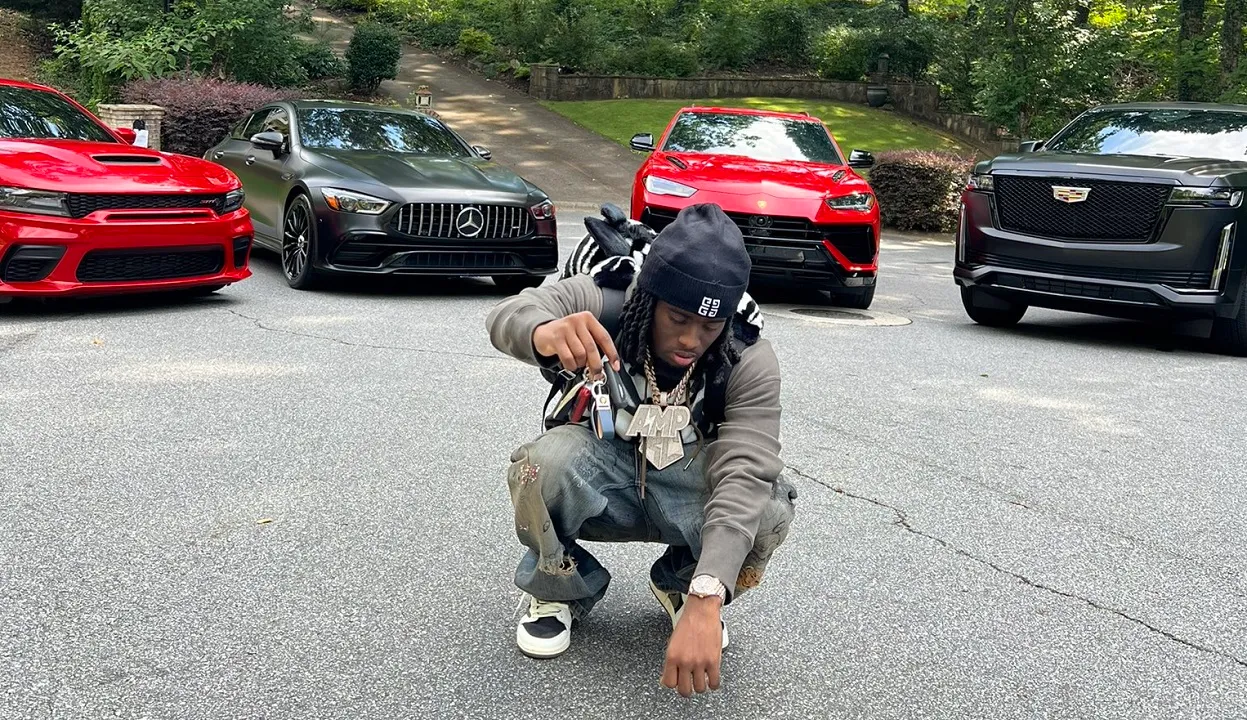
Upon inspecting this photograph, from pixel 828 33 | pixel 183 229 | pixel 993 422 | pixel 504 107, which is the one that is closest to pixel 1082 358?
pixel 993 422

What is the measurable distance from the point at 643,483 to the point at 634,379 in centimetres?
26

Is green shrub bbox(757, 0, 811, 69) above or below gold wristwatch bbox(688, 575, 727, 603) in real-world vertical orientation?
above

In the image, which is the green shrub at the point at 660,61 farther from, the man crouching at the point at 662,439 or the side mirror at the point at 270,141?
the man crouching at the point at 662,439

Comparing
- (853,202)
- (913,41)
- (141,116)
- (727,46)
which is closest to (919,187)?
(853,202)

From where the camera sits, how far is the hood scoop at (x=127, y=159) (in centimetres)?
787

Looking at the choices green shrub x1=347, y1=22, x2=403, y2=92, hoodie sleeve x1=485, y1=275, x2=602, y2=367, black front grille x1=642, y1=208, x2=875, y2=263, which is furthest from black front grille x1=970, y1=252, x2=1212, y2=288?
green shrub x1=347, y1=22, x2=403, y2=92

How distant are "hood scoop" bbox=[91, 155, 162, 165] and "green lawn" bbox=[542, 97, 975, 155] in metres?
15.3

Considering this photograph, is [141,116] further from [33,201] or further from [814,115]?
[814,115]

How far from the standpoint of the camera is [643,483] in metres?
3.06

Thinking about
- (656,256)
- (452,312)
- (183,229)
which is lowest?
(452,312)

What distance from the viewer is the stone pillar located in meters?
16.0

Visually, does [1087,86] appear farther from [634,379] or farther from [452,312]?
[634,379]

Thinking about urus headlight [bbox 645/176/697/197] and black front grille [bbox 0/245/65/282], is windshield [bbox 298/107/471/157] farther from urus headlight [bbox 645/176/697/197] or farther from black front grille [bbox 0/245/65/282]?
black front grille [bbox 0/245/65/282]

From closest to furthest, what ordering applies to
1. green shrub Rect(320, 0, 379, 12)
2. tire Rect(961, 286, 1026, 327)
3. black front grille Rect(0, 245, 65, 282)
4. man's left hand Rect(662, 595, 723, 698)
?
man's left hand Rect(662, 595, 723, 698), black front grille Rect(0, 245, 65, 282), tire Rect(961, 286, 1026, 327), green shrub Rect(320, 0, 379, 12)
